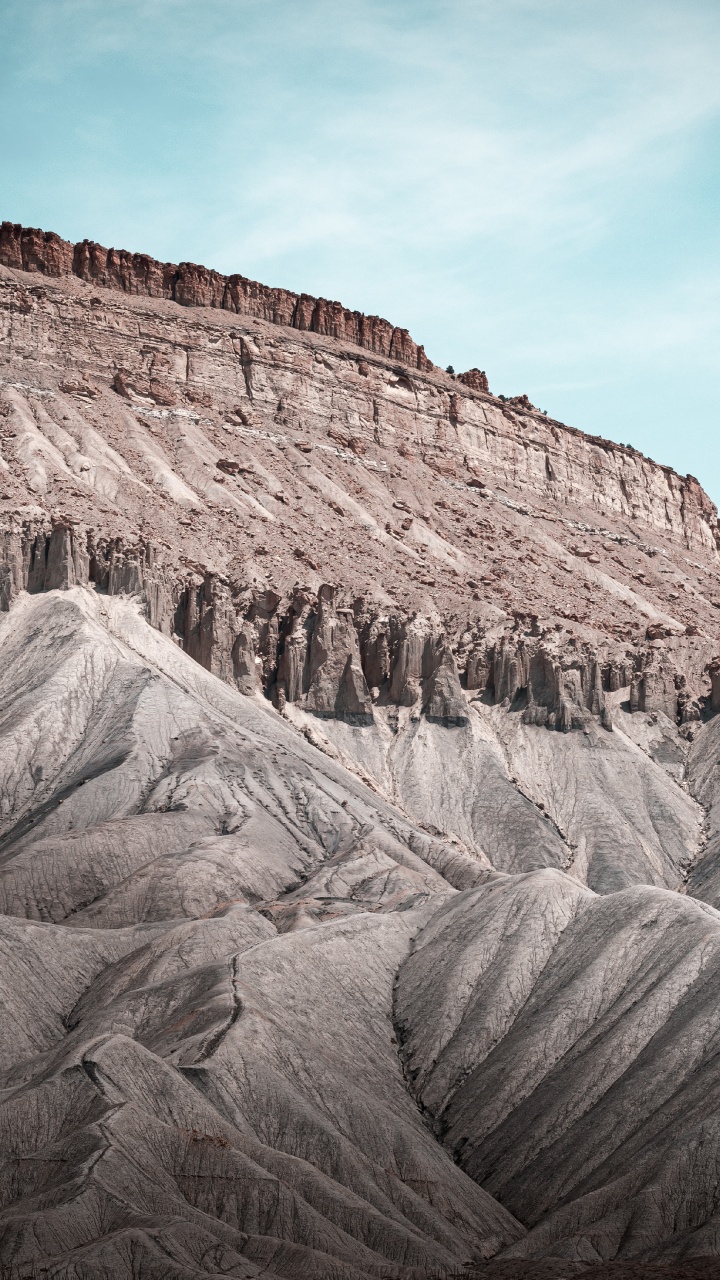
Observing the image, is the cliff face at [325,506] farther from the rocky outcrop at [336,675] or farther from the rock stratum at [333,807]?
the rock stratum at [333,807]

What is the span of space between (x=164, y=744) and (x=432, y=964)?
91.0 feet

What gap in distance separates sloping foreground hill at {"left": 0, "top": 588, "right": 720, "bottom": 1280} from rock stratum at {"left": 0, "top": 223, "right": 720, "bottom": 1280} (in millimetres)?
191

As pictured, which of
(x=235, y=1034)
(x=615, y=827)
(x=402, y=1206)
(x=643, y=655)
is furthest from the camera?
(x=643, y=655)

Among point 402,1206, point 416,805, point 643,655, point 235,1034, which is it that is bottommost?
point 402,1206

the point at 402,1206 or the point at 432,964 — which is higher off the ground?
the point at 432,964

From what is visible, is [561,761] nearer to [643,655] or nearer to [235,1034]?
[643,655]

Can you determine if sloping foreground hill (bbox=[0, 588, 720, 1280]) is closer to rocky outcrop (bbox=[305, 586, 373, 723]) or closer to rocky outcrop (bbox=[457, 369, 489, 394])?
rocky outcrop (bbox=[305, 586, 373, 723])

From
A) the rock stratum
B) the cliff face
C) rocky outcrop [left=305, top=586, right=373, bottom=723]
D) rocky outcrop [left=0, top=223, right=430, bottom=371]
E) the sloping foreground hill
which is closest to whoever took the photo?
the sloping foreground hill

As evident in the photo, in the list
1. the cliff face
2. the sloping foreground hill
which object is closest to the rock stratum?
the sloping foreground hill

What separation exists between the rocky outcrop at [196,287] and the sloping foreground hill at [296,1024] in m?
56.3

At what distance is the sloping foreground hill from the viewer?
2036 inches

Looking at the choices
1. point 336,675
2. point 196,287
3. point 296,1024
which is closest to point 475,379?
point 196,287

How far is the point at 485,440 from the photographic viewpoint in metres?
160

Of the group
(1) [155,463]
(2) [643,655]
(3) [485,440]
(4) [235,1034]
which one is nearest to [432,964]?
(4) [235,1034]
